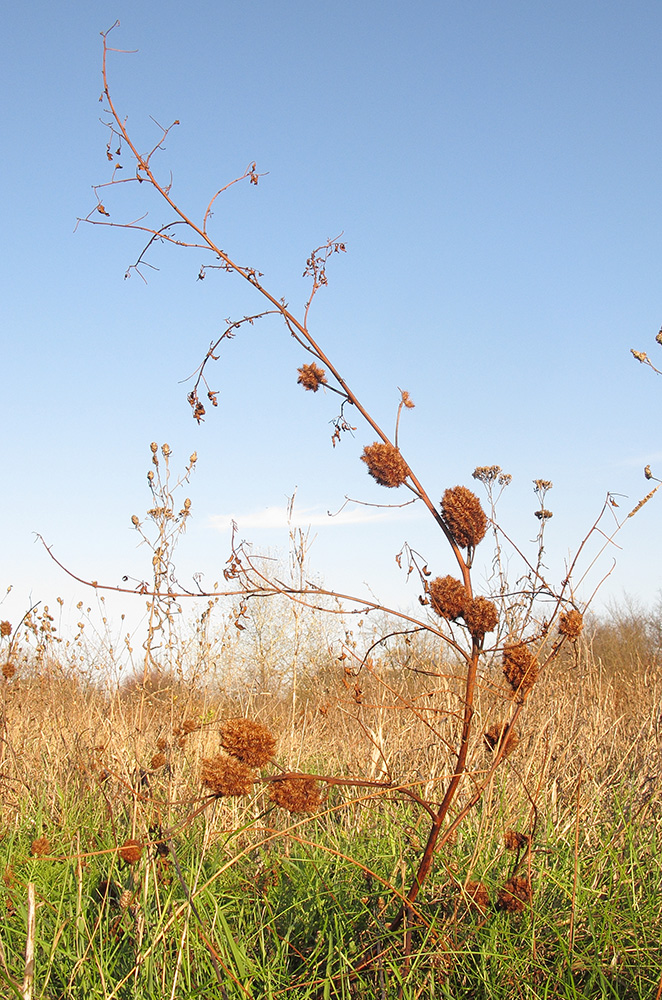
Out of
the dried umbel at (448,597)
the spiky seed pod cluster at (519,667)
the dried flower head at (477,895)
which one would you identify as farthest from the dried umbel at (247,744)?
the dried flower head at (477,895)

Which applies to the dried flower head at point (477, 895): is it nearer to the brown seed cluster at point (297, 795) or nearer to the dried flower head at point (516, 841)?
the dried flower head at point (516, 841)

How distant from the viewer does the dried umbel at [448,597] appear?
5.05 feet

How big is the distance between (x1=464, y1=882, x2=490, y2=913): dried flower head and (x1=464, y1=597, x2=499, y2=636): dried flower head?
0.94 m

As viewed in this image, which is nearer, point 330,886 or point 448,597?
point 448,597

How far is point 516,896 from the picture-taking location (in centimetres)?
207

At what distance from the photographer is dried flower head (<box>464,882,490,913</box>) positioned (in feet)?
6.68

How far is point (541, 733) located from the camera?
4027mm

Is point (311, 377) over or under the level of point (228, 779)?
over

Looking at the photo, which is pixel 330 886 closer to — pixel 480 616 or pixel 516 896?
pixel 516 896

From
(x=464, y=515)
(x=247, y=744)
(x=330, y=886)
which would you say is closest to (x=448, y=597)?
(x=464, y=515)

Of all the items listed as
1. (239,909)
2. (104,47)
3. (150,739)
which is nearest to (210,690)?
(150,739)

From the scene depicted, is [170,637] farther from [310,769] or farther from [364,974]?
[364,974]

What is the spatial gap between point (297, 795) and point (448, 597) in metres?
0.52

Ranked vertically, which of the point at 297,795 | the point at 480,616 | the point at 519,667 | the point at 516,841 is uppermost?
the point at 480,616
